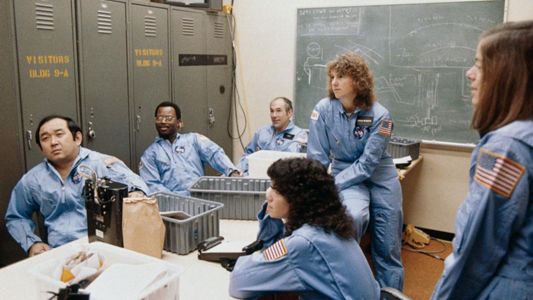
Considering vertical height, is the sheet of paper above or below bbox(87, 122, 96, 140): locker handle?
below

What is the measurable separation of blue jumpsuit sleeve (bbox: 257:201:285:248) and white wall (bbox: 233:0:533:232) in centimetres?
260

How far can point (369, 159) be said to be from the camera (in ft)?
8.87

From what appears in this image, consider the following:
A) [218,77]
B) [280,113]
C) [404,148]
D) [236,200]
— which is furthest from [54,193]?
[404,148]

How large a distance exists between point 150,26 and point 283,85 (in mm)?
1444

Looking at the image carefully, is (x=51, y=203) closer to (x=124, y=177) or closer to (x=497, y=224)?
(x=124, y=177)

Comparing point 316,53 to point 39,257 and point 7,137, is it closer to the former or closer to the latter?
point 7,137

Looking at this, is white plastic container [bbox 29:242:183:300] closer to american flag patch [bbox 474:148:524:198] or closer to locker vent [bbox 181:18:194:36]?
american flag patch [bbox 474:148:524:198]

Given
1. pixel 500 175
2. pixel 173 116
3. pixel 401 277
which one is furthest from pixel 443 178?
pixel 500 175

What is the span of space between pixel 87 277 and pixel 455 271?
40.8 inches

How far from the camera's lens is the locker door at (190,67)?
4.24 metres

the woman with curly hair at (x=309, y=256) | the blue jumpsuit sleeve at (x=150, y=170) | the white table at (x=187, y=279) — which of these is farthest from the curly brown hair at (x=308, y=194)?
the blue jumpsuit sleeve at (x=150, y=170)

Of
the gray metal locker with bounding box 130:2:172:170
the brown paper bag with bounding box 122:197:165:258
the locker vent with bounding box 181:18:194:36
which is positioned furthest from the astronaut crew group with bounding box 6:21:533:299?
the locker vent with bounding box 181:18:194:36

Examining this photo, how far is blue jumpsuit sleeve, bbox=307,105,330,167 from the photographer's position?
291 cm

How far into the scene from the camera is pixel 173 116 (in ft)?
12.0
